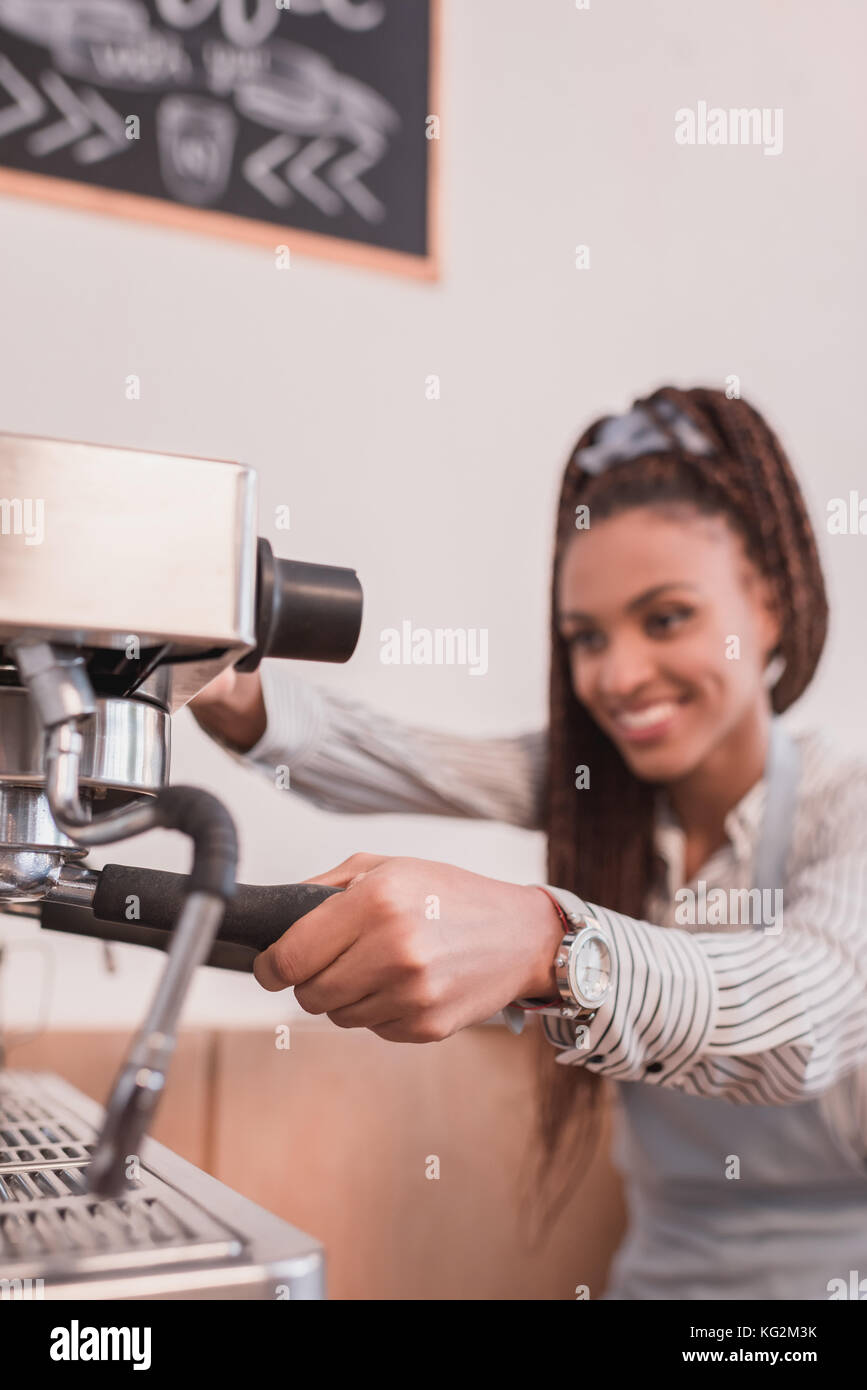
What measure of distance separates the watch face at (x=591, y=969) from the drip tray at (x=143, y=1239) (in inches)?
6.5

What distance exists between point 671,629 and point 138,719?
66 cm

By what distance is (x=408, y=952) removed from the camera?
413 mm

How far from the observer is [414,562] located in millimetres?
1188

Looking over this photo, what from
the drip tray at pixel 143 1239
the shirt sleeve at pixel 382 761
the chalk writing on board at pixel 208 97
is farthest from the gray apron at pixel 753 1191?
the chalk writing on board at pixel 208 97

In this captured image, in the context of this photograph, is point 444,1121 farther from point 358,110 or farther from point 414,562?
point 358,110

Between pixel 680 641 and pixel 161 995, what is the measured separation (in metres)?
0.76

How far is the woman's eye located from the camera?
954 mm

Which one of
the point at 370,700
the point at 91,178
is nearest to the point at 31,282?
the point at 91,178

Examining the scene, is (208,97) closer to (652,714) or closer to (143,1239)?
(652,714)

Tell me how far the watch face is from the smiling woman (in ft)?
0.71

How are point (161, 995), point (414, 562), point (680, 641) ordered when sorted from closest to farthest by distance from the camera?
1. point (161, 995)
2. point (680, 641)
3. point (414, 562)

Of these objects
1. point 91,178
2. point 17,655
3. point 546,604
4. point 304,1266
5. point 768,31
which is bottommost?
point 304,1266
